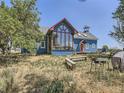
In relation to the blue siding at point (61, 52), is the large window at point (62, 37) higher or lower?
higher

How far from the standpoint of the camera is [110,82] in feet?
38.0

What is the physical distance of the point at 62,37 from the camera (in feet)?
109

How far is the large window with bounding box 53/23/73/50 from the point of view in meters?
33.0

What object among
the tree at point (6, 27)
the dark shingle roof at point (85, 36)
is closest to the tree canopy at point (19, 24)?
the tree at point (6, 27)

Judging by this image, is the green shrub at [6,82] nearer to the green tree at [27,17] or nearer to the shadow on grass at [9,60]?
the shadow on grass at [9,60]

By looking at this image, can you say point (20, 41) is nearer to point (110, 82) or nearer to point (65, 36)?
point (110, 82)

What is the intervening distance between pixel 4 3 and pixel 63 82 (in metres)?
13.3

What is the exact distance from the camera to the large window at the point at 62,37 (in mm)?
33000

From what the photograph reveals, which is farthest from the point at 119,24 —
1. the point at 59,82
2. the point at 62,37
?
the point at 59,82

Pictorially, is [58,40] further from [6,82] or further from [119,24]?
[6,82]

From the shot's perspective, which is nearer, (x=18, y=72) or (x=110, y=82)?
(x=110, y=82)

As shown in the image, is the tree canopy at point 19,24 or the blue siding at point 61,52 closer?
the tree canopy at point 19,24

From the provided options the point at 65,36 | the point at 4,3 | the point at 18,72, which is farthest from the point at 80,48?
the point at 18,72

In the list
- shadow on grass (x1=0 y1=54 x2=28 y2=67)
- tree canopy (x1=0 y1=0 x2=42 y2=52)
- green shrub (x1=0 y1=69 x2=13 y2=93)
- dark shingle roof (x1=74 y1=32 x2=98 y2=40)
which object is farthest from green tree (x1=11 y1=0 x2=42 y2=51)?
dark shingle roof (x1=74 y1=32 x2=98 y2=40)
